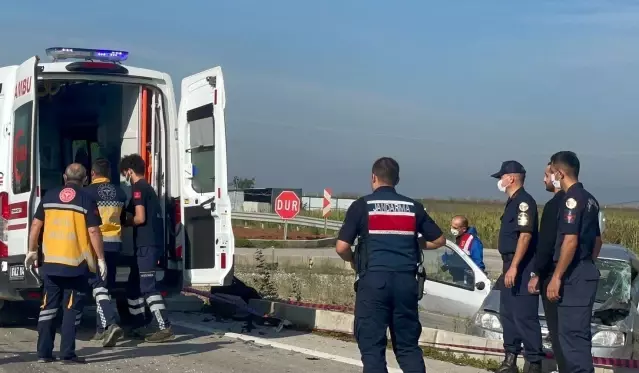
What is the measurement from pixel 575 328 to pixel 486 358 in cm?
181

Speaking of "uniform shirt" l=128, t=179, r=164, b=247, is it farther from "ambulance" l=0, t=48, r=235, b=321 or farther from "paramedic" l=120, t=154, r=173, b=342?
"ambulance" l=0, t=48, r=235, b=321

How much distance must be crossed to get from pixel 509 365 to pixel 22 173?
16.0ft

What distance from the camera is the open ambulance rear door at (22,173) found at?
31.8 feet

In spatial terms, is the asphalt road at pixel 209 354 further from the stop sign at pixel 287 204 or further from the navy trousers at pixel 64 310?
the stop sign at pixel 287 204

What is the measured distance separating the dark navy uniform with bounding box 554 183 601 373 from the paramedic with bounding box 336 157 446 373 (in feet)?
4.04

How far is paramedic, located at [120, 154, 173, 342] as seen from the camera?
1011cm

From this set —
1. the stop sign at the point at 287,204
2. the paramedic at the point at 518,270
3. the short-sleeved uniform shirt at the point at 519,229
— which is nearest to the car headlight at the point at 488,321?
the paramedic at the point at 518,270

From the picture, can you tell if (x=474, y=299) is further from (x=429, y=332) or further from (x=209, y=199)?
(x=209, y=199)

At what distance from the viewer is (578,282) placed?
295 inches

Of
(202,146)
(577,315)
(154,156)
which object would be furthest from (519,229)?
→ (154,156)

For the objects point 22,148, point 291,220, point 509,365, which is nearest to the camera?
point 509,365

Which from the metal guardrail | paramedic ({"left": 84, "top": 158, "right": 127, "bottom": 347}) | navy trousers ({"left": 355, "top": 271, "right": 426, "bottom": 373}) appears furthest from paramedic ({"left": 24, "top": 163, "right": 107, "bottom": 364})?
the metal guardrail

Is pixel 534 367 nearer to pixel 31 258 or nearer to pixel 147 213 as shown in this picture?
pixel 147 213

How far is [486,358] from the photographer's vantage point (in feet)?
29.9
